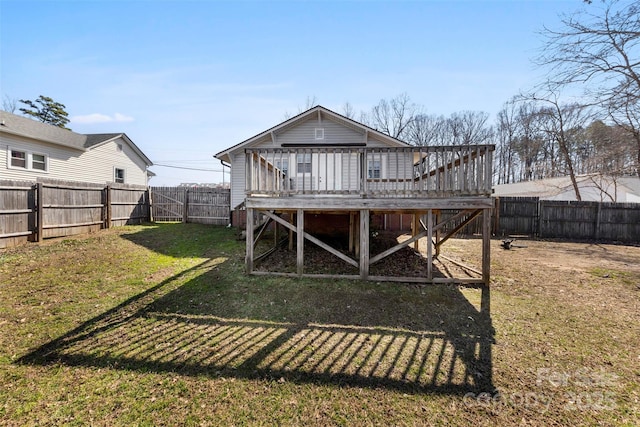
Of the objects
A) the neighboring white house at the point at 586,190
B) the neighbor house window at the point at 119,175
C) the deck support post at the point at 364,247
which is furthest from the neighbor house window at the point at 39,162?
the neighboring white house at the point at 586,190

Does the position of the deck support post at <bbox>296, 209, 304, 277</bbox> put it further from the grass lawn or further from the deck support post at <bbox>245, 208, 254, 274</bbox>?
the deck support post at <bbox>245, 208, 254, 274</bbox>

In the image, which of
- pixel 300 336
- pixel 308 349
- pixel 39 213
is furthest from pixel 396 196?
pixel 39 213

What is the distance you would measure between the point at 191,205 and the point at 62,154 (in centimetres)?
754

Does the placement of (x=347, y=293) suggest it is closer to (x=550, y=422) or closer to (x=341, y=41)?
(x=550, y=422)

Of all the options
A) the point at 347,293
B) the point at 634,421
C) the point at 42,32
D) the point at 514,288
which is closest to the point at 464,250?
the point at 514,288

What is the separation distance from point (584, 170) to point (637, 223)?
348 centimetres

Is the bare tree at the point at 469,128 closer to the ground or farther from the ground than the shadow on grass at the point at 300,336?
farther from the ground

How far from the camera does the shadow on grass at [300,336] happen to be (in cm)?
300

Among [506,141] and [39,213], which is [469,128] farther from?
[39,213]

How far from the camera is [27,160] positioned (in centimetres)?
1277

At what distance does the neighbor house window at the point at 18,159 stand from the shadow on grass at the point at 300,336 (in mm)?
13401

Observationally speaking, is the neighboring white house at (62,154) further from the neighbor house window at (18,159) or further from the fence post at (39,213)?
the fence post at (39,213)

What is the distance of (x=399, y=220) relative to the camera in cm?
1295

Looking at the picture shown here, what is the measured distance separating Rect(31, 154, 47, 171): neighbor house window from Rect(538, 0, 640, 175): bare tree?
881 inches
